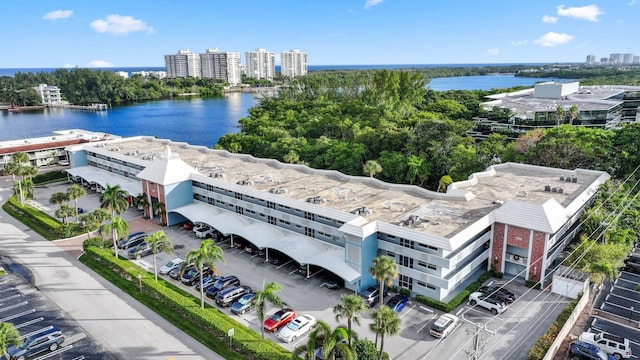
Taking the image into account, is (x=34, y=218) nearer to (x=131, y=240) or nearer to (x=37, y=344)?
(x=131, y=240)

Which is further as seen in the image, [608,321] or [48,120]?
[48,120]

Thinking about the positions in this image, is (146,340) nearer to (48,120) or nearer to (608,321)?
(608,321)

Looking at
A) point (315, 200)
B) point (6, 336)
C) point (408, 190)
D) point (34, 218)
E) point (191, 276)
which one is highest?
point (315, 200)

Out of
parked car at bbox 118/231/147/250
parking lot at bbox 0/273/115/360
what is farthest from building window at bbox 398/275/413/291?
parked car at bbox 118/231/147/250

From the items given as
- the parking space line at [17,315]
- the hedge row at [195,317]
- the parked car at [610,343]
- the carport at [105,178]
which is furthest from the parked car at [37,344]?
the parked car at [610,343]

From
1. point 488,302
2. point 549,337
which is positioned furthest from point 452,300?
point 549,337

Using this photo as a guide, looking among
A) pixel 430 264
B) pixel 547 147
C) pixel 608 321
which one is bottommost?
pixel 608 321

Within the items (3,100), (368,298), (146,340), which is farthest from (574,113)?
(3,100)
